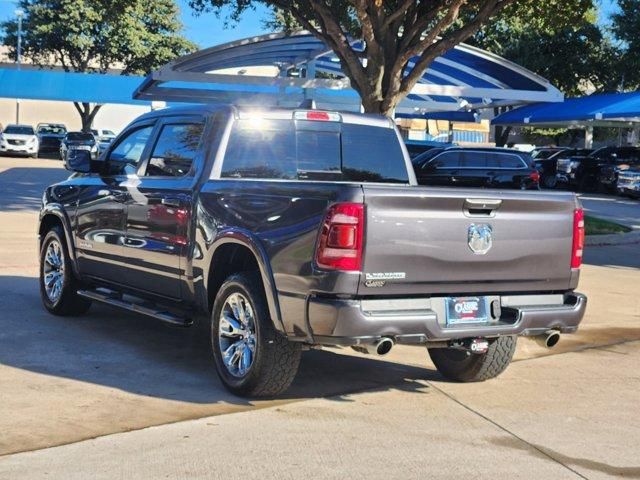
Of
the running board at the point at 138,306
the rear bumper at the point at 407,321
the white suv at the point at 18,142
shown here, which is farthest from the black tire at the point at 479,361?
the white suv at the point at 18,142

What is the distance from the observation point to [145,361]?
7.30 metres

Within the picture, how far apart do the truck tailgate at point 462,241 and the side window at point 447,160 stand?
17486mm

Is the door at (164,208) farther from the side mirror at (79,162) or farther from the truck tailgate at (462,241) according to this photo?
the truck tailgate at (462,241)

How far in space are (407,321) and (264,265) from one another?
3.30ft

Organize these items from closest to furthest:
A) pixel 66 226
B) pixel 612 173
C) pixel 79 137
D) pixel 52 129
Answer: pixel 66 226 → pixel 612 173 → pixel 79 137 → pixel 52 129

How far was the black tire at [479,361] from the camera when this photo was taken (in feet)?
22.7

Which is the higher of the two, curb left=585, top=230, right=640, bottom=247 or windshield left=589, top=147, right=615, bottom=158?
windshield left=589, top=147, right=615, bottom=158

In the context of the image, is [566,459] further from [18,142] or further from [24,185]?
[18,142]

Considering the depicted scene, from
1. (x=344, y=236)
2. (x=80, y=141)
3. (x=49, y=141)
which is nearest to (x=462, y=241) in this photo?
(x=344, y=236)

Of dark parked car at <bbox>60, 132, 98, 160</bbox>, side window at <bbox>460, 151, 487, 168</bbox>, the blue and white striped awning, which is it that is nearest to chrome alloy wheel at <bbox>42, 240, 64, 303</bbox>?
side window at <bbox>460, 151, 487, 168</bbox>

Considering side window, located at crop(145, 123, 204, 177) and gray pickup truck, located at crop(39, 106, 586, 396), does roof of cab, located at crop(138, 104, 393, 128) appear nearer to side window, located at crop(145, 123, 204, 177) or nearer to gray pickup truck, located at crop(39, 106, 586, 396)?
gray pickup truck, located at crop(39, 106, 586, 396)

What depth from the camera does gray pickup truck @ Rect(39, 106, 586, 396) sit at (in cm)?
559

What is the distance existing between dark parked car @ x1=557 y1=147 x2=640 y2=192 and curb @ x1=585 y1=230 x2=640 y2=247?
16166 millimetres

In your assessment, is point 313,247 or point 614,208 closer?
point 313,247
